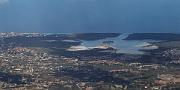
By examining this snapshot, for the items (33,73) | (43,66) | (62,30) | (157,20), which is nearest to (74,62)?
(43,66)

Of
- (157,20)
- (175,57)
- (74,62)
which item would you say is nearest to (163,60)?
(175,57)

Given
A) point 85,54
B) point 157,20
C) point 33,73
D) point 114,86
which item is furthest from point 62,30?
point 114,86

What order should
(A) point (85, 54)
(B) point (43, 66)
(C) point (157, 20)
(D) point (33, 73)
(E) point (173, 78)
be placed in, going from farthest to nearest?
(C) point (157, 20) < (A) point (85, 54) < (B) point (43, 66) < (D) point (33, 73) < (E) point (173, 78)

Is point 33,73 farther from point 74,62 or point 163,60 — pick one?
point 163,60

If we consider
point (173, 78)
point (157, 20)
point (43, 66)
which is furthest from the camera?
point (157, 20)

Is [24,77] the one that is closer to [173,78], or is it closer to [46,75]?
[46,75]

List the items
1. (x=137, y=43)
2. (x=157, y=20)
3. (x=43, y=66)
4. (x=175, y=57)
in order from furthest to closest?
1. (x=157, y=20)
2. (x=137, y=43)
3. (x=175, y=57)
4. (x=43, y=66)

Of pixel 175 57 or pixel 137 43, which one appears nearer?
pixel 175 57

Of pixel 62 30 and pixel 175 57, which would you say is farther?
pixel 62 30

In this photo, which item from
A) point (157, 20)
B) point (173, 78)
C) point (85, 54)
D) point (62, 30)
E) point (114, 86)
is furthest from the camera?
point (157, 20)
